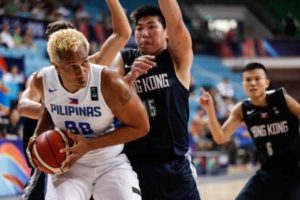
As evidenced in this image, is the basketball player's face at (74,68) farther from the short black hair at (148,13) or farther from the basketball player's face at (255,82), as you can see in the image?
the basketball player's face at (255,82)

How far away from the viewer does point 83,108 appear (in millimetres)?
3584

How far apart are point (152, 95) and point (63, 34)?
90cm

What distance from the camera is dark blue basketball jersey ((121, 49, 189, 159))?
4078 millimetres

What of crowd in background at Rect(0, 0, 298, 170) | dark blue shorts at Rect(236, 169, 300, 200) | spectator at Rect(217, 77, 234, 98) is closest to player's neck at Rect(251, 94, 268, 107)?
dark blue shorts at Rect(236, 169, 300, 200)

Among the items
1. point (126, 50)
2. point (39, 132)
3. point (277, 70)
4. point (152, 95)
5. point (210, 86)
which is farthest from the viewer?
point (277, 70)

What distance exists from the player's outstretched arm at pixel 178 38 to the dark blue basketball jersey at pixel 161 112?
64 millimetres

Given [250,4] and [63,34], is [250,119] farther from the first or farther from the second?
[250,4]

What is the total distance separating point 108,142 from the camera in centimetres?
356

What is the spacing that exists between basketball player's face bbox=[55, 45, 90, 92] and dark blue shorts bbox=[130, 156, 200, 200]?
854mm

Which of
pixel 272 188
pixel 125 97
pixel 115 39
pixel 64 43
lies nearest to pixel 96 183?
pixel 125 97

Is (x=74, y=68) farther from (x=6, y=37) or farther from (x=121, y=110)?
(x=6, y=37)

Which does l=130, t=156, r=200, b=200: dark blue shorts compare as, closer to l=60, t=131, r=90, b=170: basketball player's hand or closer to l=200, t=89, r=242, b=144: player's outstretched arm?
l=60, t=131, r=90, b=170: basketball player's hand

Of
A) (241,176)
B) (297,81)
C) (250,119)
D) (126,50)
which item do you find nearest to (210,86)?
(241,176)

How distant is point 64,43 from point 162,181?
4.14 ft
